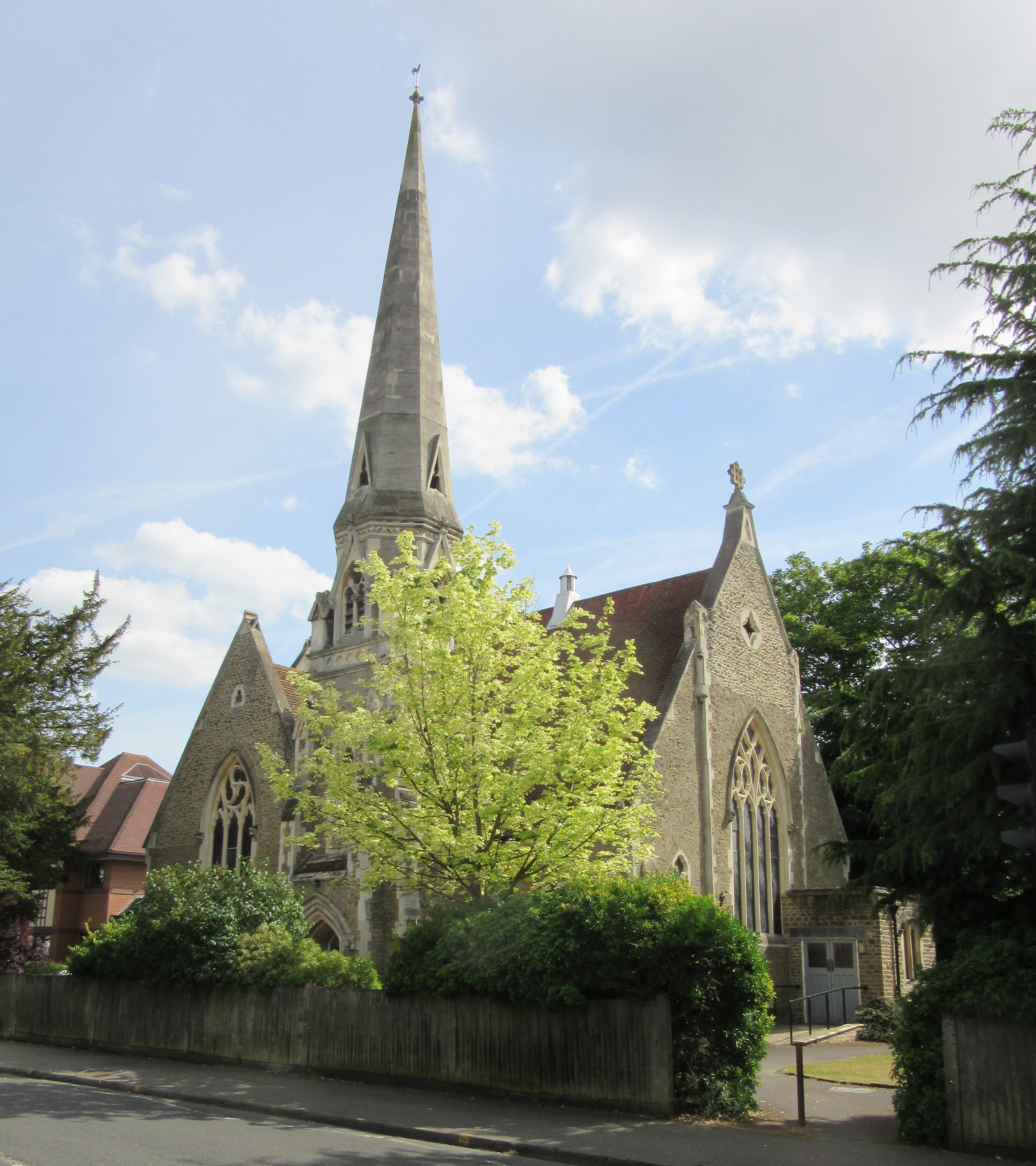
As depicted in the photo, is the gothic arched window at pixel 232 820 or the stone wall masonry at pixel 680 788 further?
the gothic arched window at pixel 232 820

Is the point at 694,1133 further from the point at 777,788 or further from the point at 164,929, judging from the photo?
the point at 777,788

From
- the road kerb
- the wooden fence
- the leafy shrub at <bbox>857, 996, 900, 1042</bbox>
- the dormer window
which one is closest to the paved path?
the road kerb

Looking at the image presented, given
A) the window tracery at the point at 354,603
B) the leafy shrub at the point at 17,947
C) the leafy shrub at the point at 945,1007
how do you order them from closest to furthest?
the leafy shrub at the point at 945,1007
the window tracery at the point at 354,603
the leafy shrub at the point at 17,947

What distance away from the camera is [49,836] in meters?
27.3

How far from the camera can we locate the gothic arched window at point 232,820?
2597cm

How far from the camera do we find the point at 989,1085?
396 inches

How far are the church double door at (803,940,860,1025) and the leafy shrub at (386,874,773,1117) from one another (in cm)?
1147

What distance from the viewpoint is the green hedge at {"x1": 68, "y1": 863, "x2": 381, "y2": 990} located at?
16266mm

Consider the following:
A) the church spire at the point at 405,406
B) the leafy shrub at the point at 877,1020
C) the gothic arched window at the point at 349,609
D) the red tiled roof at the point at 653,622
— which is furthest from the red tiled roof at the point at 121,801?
the leafy shrub at the point at 877,1020

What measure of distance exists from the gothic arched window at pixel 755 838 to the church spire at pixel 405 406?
9.33 metres

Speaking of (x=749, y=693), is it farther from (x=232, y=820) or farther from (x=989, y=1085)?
(x=989, y=1085)

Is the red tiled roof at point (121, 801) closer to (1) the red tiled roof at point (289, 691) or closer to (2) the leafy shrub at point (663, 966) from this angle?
(1) the red tiled roof at point (289, 691)

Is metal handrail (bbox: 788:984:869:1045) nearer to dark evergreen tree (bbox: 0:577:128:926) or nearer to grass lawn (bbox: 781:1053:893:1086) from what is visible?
grass lawn (bbox: 781:1053:893:1086)

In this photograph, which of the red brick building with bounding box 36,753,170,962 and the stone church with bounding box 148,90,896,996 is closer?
the stone church with bounding box 148,90,896,996
